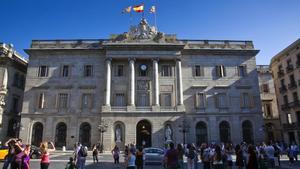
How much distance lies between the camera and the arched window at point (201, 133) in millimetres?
35219

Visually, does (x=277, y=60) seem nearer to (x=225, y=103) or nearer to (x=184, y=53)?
(x=225, y=103)

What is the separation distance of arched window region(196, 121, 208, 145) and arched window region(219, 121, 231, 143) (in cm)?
235

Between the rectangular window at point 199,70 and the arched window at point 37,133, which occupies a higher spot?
the rectangular window at point 199,70

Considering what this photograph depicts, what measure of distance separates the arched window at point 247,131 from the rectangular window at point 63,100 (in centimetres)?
2633

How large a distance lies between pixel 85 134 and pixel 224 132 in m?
20.2

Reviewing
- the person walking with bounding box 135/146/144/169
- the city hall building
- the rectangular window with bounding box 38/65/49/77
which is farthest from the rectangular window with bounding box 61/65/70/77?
the person walking with bounding box 135/146/144/169

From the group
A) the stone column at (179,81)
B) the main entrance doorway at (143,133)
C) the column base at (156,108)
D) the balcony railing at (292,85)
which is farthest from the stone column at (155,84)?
the balcony railing at (292,85)

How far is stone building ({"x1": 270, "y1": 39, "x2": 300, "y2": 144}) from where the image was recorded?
125 feet

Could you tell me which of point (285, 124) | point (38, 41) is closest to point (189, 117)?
point (285, 124)

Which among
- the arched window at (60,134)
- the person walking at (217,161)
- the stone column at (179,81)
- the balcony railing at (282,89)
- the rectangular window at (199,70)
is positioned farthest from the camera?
the balcony railing at (282,89)

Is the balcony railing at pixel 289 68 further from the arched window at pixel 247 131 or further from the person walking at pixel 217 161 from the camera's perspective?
the person walking at pixel 217 161

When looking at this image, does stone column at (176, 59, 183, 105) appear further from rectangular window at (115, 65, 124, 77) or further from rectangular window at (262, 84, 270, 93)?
rectangular window at (262, 84, 270, 93)

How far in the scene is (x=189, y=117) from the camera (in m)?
35.4

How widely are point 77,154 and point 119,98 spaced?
69.1 feet
